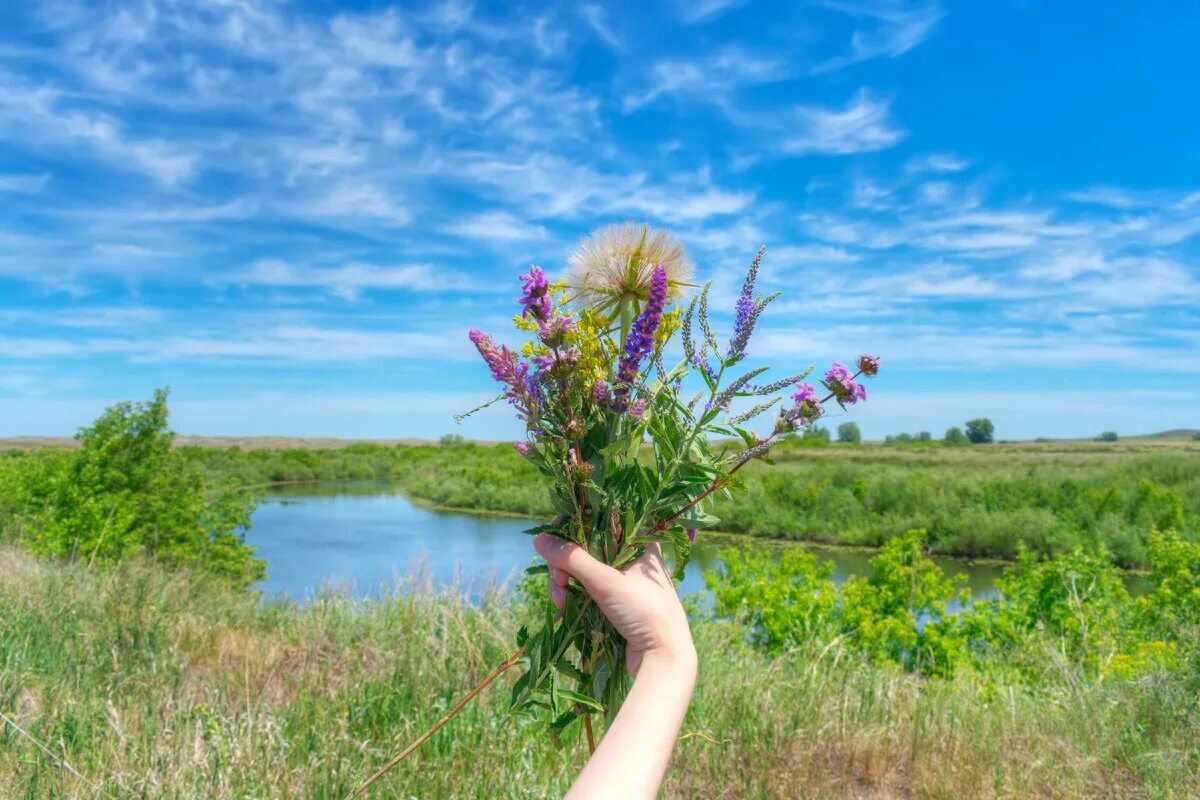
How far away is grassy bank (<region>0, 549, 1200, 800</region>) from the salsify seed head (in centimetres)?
118

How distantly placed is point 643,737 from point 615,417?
599 millimetres

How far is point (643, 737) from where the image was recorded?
118cm

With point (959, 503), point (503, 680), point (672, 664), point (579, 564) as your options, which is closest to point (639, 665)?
point (672, 664)

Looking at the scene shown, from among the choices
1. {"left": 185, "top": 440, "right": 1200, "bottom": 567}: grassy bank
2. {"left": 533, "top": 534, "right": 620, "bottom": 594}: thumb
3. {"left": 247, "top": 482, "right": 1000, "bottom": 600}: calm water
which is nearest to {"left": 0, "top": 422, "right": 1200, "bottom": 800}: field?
{"left": 533, "top": 534, "right": 620, "bottom": 594}: thumb

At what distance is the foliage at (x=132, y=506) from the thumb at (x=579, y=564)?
9.37 m

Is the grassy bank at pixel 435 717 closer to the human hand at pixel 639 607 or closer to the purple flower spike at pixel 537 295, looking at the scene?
the human hand at pixel 639 607

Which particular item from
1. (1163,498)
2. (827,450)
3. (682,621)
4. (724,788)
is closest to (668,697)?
(682,621)

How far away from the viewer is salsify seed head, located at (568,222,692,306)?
1.62 meters

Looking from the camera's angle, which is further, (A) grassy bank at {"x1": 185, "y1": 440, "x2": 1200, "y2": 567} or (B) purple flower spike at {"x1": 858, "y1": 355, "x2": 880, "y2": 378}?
(A) grassy bank at {"x1": 185, "y1": 440, "x2": 1200, "y2": 567}

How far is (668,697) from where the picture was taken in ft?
4.11

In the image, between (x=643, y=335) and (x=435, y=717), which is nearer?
(x=643, y=335)

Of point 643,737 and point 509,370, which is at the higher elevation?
point 509,370

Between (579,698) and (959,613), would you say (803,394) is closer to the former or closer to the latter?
(579,698)

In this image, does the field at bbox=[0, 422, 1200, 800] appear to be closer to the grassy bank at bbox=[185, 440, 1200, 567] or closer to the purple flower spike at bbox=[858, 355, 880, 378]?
the purple flower spike at bbox=[858, 355, 880, 378]
